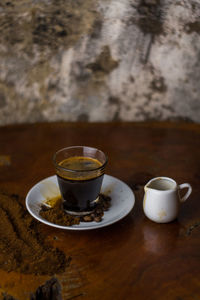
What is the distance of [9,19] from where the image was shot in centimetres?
159

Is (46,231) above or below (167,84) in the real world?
below

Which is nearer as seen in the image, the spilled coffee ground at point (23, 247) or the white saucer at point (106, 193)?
the spilled coffee ground at point (23, 247)

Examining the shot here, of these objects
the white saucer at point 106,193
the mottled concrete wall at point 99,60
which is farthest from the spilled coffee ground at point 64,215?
the mottled concrete wall at point 99,60

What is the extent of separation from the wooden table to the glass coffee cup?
0.30ft

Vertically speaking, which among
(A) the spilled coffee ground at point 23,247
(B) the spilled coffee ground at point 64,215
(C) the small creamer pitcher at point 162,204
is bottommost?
(A) the spilled coffee ground at point 23,247

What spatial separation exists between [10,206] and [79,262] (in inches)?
12.7

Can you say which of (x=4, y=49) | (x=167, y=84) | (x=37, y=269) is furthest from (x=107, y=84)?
(x=37, y=269)

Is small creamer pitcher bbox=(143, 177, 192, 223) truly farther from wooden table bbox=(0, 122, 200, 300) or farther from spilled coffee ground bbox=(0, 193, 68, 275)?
spilled coffee ground bbox=(0, 193, 68, 275)

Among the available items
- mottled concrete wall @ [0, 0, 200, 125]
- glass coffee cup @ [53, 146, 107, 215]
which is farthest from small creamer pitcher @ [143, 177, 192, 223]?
mottled concrete wall @ [0, 0, 200, 125]

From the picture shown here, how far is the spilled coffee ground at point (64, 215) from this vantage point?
1005mm

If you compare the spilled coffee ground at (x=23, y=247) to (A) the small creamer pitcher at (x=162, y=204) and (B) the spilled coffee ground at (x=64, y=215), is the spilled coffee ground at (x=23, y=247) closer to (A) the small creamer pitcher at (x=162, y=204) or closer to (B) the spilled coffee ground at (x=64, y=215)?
(B) the spilled coffee ground at (x=64, y=215)

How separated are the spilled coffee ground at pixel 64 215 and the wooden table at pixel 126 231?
1.4 inches

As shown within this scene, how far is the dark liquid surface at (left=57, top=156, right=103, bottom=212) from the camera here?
104 centimetres

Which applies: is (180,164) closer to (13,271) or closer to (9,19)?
(13,271)
